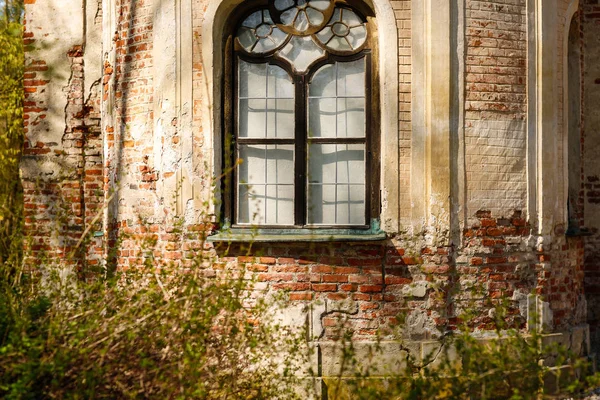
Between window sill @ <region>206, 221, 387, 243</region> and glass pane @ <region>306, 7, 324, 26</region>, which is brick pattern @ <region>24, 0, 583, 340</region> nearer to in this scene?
window sill @ <region>206, 221, 387, 243</region>

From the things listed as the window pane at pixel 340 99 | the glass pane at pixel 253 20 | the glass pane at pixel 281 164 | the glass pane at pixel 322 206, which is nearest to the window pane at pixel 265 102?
the glass pane at pixel 281 164

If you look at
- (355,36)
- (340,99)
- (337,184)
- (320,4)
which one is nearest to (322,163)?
(337,184)

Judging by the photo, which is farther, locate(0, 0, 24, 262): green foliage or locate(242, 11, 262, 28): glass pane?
locate(0, 0, 24, 262): green foliage

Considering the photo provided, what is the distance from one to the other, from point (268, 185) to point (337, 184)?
0.63m

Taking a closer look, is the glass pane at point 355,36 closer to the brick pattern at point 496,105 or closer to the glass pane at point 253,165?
the brick pattern at point 496,105

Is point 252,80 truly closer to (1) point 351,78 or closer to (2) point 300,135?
(2) point 300,135

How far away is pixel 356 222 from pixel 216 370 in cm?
255

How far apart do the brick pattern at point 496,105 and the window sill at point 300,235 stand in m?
0.96

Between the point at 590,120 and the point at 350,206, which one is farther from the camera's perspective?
the point at 590,120

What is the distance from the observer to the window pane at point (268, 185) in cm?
740

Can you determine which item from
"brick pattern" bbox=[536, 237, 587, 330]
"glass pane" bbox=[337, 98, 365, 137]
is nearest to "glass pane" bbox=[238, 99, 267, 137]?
"glass pane" bbox=[337, 98, 365, 137]

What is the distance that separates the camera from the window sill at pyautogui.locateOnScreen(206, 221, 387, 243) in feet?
23.1

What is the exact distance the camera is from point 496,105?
7.42 m

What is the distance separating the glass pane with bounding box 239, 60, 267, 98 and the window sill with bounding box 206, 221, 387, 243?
4.12 ft
